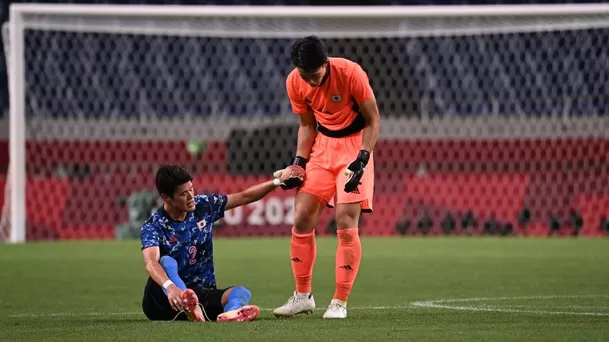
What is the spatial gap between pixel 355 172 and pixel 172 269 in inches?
47.6

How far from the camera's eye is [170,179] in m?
6.70

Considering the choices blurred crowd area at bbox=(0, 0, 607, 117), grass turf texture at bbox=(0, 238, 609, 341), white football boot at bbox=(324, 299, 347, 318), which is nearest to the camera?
grass turf texture at bbox=(0, 238, 609, 341)

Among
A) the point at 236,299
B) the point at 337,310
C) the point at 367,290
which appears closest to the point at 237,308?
the point at 236,299

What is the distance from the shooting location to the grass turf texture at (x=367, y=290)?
616 cm

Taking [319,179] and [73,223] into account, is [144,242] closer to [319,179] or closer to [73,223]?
[319,179]

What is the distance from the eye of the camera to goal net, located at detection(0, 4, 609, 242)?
49.9 ft

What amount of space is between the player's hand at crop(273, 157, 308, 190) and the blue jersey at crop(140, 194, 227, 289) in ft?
1.27

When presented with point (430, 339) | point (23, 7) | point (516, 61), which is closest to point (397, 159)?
point (516, 61)

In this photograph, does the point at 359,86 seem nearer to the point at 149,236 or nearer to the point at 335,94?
the point at 335,94

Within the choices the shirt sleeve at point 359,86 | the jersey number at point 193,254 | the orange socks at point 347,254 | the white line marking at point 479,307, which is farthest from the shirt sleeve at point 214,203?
the white line marking at point 479,307

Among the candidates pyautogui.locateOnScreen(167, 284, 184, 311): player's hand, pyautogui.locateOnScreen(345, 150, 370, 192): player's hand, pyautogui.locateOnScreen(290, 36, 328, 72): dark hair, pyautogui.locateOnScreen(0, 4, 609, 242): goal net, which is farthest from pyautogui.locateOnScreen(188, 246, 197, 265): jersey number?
pyautogui.locateOnScreen(0, 4, 609, 242): goal net

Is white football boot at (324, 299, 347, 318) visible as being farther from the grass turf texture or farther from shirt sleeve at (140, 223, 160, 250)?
shirt sleeve at (140, 223, 160, 250)

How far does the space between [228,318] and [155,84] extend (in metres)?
15.7

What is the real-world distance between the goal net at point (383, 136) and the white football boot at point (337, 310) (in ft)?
26.0
